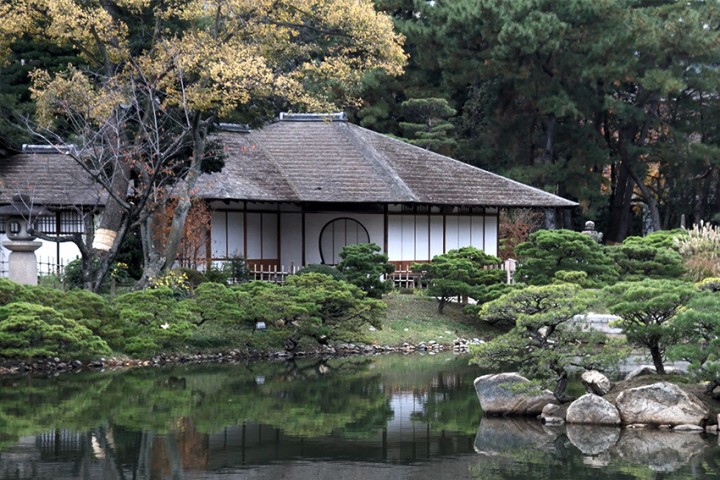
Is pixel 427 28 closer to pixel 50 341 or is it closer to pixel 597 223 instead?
pixel 597 223

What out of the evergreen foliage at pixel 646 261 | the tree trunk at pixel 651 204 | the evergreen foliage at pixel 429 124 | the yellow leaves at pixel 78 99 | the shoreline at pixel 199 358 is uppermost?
the evergreen foliage at pixel 429 124

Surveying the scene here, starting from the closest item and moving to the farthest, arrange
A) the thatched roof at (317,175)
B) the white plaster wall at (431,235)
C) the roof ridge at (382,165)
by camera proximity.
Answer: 1. the thatched roof at (317,175)
2. the roof ridge at (382,165)
3. the white plaster wall at (431,235)

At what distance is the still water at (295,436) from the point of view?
1081 cm

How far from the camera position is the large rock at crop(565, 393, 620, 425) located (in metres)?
13.2

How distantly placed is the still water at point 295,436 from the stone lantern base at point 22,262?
419 cm

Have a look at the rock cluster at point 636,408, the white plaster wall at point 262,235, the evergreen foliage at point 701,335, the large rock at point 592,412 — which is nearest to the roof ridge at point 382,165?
the white plaster wall at point 262,235

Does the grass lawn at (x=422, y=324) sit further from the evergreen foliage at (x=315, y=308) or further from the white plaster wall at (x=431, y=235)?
the white plaster wall at (x=431, y=235)

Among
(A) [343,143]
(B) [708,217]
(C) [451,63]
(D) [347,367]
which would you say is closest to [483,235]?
(A) [343,143]

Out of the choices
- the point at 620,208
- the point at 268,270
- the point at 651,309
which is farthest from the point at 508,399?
the point at 620,208

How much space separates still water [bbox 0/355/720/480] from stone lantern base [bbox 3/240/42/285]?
4.19 metres

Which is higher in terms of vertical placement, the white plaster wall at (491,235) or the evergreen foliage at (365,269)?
the white plaster wall at (491,235)

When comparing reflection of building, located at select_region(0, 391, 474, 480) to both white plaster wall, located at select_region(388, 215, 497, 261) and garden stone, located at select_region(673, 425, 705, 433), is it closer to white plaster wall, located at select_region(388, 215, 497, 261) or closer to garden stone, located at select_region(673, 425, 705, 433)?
garden stone, located at select_region(673, 425, 705, 433)

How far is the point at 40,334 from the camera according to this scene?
57.1 feet

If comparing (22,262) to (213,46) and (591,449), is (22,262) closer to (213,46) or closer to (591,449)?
(213,46)
